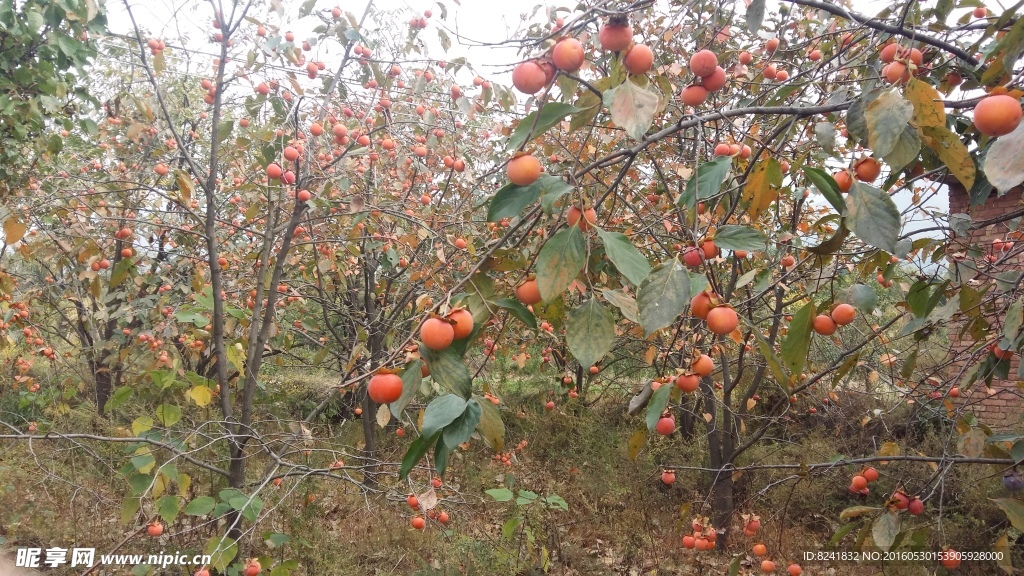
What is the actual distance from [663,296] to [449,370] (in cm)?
31

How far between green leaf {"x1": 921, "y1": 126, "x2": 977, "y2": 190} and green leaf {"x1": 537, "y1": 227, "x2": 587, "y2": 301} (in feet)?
1.63

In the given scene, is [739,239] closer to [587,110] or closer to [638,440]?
[587,110]

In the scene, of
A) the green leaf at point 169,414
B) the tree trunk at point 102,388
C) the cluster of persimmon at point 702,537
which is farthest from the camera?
the tree trunk at point 102,388

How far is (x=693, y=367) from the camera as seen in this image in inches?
43.7

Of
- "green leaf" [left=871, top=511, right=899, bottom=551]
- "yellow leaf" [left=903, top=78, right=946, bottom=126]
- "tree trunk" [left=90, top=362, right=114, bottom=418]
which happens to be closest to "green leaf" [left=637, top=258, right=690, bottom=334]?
"yellow leaf" [left=903, top=78, right=946, bottom=126]

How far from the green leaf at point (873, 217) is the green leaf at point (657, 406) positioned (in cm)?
40

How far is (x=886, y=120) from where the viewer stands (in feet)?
2.17

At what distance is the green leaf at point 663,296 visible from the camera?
0.68 m

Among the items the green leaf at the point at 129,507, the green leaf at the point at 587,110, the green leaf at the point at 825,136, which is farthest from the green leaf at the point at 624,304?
the green leaf at the point at 129,507

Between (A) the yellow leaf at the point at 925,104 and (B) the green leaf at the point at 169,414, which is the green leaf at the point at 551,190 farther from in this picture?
(B) the green leaf at the point at 169,414

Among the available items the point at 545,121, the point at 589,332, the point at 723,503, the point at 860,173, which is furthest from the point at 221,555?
the point at 723,503

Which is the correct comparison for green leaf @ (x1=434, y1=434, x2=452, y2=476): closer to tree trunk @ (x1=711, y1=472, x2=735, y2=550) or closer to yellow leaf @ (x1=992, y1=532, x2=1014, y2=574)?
yellow leaf @ (x1=992, y1=532, x2=1014, y2=574)

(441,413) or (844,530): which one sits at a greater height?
(441,413)

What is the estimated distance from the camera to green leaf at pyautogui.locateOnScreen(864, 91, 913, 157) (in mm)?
646
